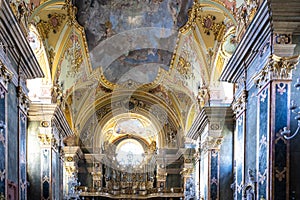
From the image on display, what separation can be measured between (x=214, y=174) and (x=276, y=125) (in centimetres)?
812

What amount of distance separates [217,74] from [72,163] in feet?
38.0

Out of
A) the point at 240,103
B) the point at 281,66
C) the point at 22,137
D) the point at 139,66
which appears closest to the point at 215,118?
the point at 240,103

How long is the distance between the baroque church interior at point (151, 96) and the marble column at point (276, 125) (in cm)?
2

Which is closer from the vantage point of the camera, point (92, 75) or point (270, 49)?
point (270, 49)

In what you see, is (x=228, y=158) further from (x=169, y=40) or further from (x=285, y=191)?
(x=285, y=191)

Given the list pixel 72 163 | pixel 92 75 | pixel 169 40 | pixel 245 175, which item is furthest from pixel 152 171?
pixel 245 175

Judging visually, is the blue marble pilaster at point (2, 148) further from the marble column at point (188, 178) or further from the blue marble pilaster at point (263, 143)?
the marble column at point (188, 178)

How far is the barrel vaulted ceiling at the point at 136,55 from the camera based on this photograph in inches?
675

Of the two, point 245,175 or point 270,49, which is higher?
point 270,49

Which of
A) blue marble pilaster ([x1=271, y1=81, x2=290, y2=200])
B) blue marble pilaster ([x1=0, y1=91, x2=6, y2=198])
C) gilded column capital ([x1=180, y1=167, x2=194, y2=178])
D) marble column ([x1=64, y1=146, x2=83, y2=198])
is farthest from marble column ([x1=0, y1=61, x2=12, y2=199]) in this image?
gilded column capital ([x1=180, y1=167, x2=194, y2=178])

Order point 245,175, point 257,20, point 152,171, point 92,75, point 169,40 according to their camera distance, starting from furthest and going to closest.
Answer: point 152,171 → point 92,75 → point 169,40 → point 245,175 → point 257,20

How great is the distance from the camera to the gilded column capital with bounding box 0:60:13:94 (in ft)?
36.7

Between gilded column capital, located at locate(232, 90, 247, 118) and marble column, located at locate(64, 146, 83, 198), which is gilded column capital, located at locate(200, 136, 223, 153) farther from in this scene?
marble column, located at locate(64, 146, 83, 198)

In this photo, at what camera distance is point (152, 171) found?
108ft
